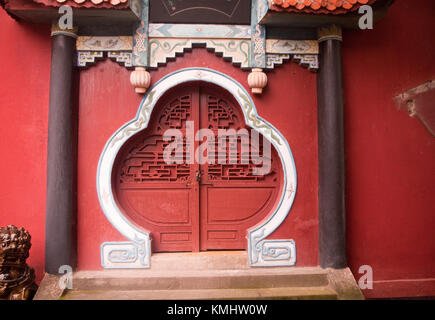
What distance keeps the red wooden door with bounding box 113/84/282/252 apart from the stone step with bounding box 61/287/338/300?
597 millimetres

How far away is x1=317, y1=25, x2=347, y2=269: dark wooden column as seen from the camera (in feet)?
12.7

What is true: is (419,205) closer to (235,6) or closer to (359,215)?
(359,215)

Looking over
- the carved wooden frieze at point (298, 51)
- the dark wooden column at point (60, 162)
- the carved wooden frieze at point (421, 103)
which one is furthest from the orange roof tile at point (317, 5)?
the dark wooden column at point (60, 162)

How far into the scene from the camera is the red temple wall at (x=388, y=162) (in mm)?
4082

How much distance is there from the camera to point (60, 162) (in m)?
3.72

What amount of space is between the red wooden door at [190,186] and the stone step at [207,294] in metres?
0.60

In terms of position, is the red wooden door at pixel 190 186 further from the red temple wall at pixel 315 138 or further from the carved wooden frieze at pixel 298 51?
the carved wooden frieze at pixel 298 51

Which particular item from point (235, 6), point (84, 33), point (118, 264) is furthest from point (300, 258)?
point (84, 33)

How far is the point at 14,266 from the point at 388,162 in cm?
466

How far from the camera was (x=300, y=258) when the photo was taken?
13.2 feet

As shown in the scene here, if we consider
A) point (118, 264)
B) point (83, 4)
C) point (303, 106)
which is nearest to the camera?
point (83, 4)

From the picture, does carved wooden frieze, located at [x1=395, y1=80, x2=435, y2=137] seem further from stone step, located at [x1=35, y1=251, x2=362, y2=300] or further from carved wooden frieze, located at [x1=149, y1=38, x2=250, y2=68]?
stone step, located at [x1=35, y1=251, x2=362, y2=300]

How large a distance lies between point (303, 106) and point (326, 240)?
1.74 meters

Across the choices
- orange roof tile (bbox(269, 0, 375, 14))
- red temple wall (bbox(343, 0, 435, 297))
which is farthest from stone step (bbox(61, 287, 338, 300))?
orange roof tile (bbox(269, 0, 375, 14))
